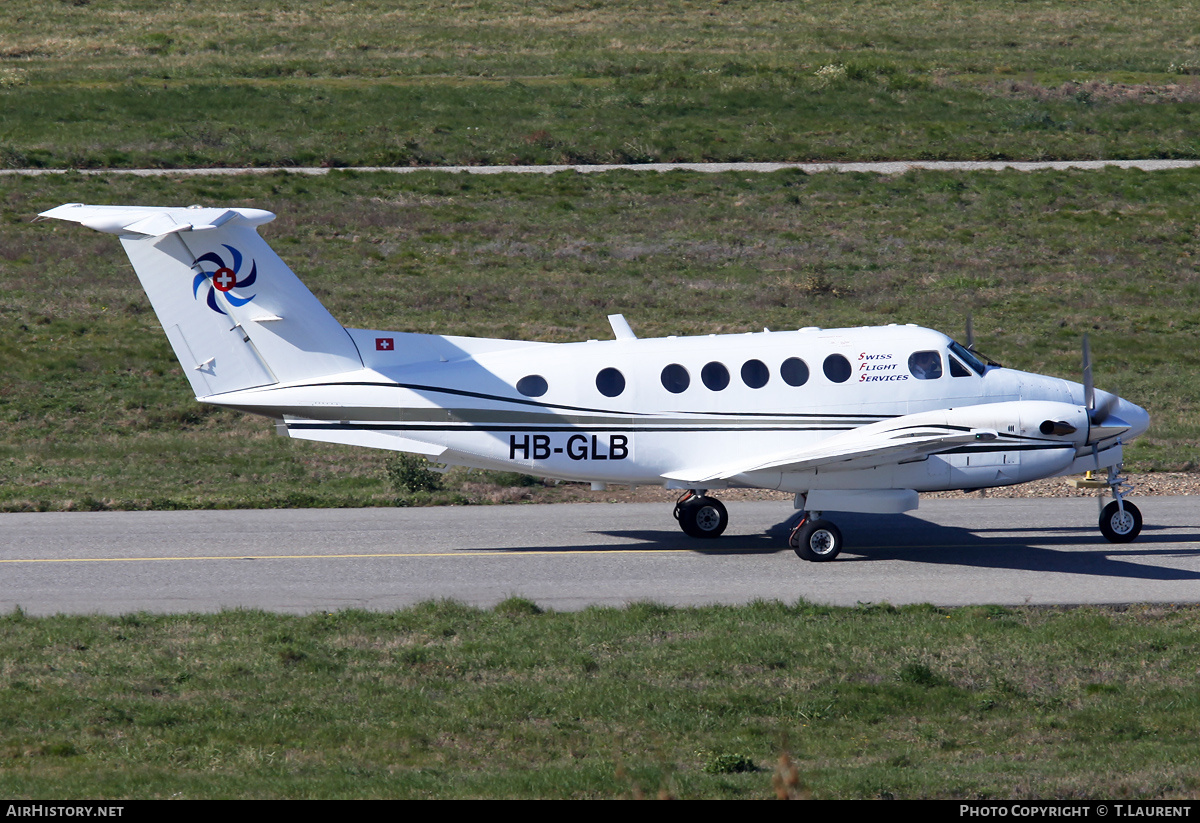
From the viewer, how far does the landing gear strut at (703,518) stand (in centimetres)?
1788

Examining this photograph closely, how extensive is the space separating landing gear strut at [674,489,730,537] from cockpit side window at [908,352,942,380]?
3.45m

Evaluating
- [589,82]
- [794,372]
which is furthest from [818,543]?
[589,82]

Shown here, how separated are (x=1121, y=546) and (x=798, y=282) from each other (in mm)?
18565

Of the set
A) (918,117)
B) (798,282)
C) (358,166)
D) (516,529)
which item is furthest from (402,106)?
(516,529)

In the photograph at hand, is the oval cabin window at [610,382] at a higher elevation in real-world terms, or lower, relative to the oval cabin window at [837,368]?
lower

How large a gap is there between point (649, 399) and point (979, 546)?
5336 mm

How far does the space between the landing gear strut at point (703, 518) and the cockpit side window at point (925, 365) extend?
11.3ft

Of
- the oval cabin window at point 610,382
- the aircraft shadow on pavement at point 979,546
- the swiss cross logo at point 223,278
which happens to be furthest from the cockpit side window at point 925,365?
the swiss cross logo at point 223,278

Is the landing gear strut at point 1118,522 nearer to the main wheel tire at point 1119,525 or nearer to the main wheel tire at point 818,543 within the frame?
the main wheel tire at point 1119,525

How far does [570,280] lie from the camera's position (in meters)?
35.2

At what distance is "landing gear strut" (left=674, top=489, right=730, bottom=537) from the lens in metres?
17.9

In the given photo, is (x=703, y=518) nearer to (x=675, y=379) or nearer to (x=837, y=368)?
(x=675, y=379)

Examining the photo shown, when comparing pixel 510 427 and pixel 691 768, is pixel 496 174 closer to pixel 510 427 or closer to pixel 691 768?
pixel 510 427
